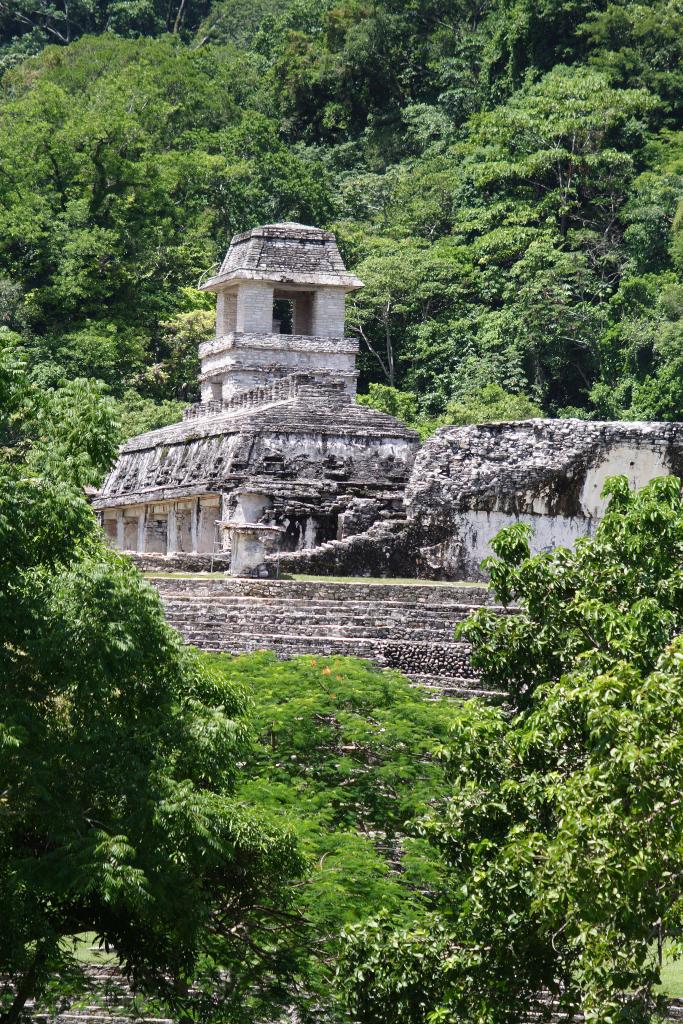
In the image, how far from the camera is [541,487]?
22.7 metres

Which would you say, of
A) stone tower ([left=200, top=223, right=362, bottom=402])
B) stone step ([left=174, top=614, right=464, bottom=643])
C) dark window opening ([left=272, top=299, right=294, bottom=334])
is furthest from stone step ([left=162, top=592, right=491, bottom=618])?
dark window opening ([left=272, top=299, right=294, bottom=334])

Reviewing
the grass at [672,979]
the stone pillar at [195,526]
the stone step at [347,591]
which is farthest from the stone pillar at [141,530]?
the grass at [672,979]

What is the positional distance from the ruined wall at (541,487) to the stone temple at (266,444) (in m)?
1.01

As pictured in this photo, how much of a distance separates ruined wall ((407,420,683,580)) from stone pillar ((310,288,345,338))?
7518mm

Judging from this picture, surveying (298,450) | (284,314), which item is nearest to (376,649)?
(298,450)

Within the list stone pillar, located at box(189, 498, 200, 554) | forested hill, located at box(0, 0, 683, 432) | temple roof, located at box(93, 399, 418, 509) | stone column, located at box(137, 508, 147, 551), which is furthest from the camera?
forested hill, located at box(0, 0, 683, 432)

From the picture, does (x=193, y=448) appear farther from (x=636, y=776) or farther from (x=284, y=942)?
(x=636, y=776)

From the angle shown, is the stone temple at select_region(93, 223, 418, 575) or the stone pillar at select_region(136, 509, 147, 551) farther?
the stone pillar at select_region(136, 509, 147, 551)

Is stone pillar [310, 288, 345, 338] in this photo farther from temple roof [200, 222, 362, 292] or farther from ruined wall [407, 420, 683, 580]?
ruined wall [407, 420, 683, 580]

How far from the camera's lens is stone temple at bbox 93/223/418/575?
77.5 feet

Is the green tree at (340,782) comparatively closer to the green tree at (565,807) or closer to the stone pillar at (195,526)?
the green tree at (565,807)

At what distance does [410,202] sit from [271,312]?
2046 cm

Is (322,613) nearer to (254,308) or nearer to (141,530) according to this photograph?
(141,530)

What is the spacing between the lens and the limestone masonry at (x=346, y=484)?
2242cm
